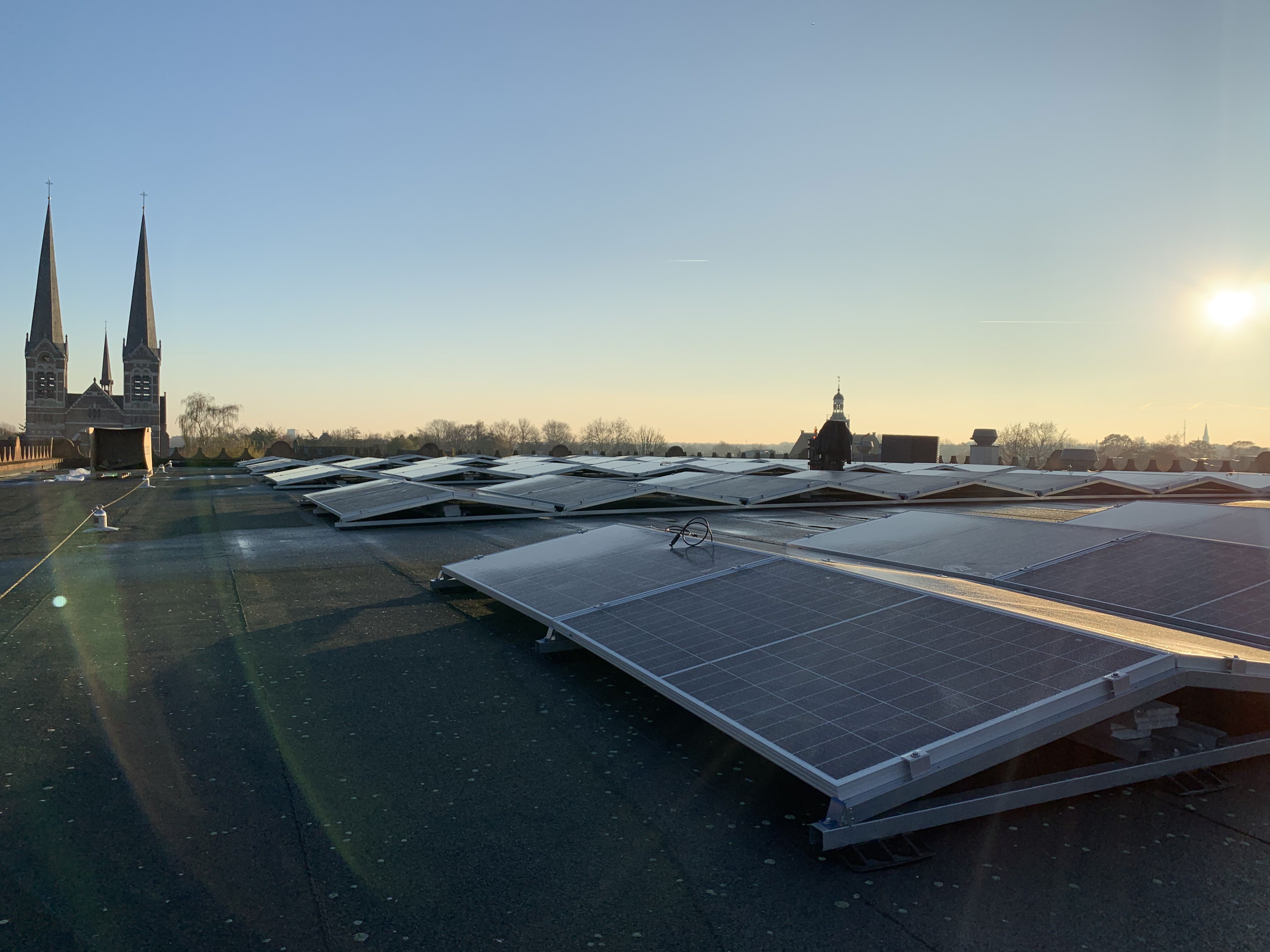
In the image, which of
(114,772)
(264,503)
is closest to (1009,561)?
(114,772)

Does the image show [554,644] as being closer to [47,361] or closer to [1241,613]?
[1241,613]

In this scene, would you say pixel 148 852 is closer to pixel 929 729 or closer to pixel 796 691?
pixel 796 691

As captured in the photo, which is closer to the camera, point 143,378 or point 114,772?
point 114,772

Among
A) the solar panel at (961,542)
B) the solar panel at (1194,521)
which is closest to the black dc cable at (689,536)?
the solar panel at (961,542)

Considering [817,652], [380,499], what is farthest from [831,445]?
[817,652]

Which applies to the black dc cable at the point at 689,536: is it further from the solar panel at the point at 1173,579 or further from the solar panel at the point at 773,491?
the solar panel at the point at 773,491

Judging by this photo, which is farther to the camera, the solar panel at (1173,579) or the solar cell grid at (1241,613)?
the solar panel at (1173,579)

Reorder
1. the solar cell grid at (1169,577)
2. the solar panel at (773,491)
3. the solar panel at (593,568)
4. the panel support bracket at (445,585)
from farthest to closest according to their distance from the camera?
the solar panel at (773,491) < the panel support bracket at (445,585) < the solar panel at (593,568) < the solar cell grid at (1169,577)
